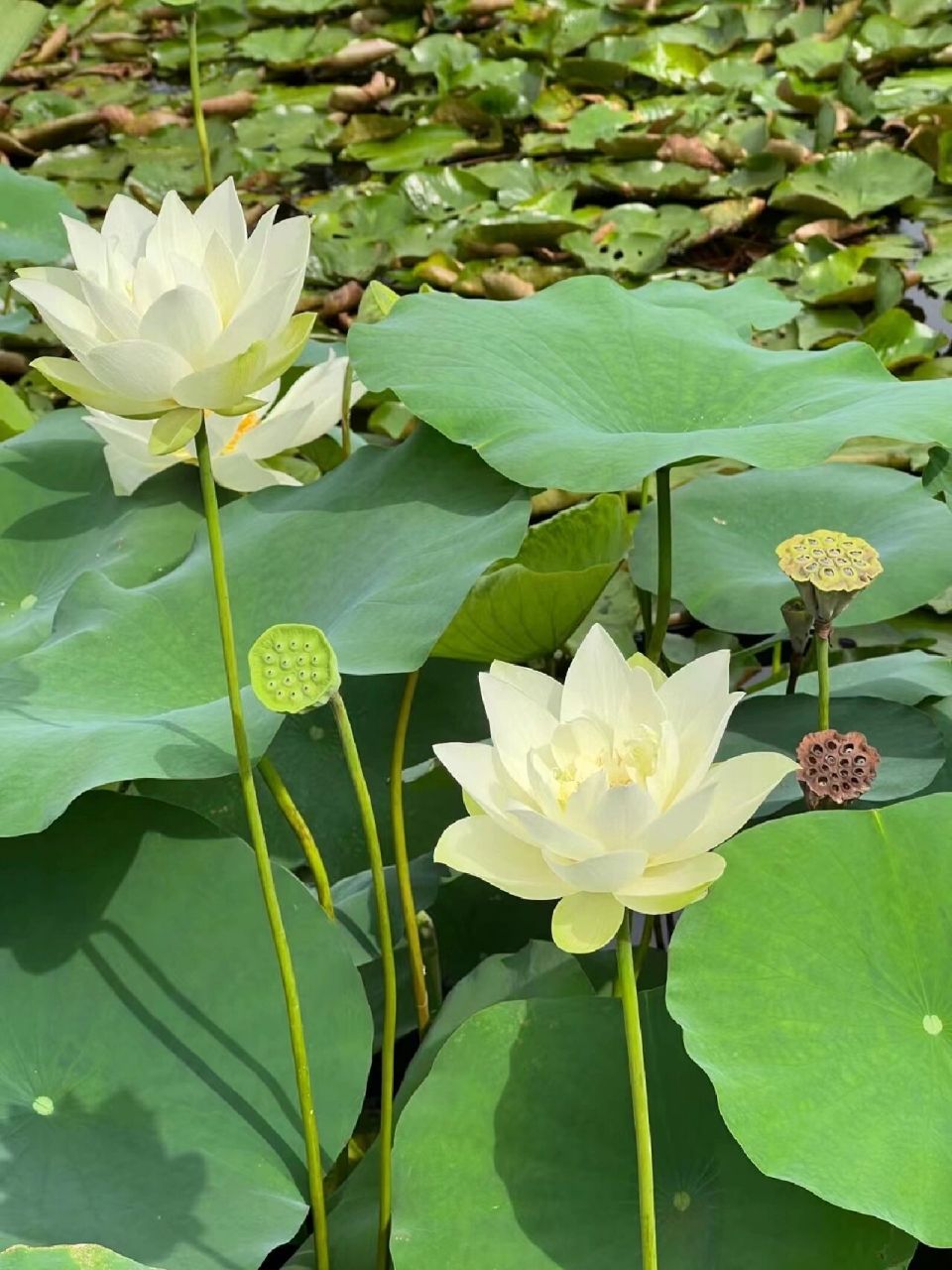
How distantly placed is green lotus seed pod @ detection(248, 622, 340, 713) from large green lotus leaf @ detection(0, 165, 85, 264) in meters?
1.39

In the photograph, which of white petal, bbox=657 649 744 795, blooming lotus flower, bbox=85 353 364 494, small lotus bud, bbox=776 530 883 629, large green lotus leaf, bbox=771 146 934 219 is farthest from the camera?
large green lotus leaf, bbox=771 146 934 219

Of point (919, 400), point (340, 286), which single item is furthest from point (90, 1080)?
point (340, 286)

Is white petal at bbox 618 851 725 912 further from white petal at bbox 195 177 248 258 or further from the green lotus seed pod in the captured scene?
white petal at bbox 195 177 248 258

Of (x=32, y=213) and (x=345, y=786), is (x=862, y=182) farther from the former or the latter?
(x=345, y=786)

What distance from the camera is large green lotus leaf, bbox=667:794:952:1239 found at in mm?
624

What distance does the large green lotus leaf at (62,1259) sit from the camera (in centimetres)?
54

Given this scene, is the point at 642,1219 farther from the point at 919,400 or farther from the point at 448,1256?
the point at 919,400

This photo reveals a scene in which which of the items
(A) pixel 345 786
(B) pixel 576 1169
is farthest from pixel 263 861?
(A) pixel 345 786

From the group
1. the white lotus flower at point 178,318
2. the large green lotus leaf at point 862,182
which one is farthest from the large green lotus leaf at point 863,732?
the large green lotus leaf at point 862,182

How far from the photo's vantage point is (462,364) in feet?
3.27

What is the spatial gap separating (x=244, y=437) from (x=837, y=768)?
0.64 metres

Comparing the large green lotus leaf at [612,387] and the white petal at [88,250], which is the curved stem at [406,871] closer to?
the large green lotus leaf at [612,387]

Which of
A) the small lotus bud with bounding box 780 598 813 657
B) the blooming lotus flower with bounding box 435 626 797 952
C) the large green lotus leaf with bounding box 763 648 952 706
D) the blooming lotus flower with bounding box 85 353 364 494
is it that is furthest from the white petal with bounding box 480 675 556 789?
the blooming lotus flower with bounding box 85 353 364 494

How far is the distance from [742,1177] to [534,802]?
248 millimetres
